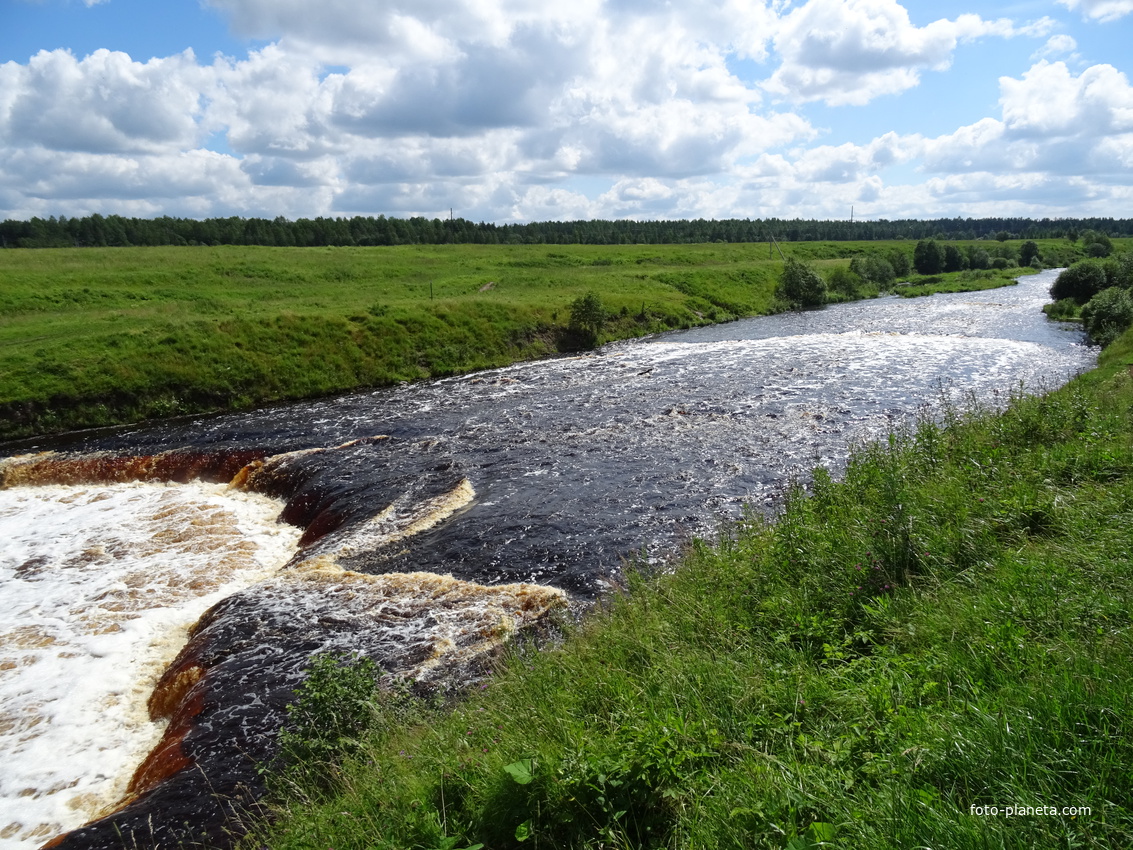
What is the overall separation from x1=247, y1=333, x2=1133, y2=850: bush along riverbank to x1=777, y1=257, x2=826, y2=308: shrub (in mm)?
59904

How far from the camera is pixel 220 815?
842cm

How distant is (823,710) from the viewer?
613cm

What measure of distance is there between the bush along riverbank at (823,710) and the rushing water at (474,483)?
3276 millimetres

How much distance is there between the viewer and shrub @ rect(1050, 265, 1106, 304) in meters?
54.6

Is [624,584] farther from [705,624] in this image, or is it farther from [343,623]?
[343,623]

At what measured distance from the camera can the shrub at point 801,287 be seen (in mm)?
67562

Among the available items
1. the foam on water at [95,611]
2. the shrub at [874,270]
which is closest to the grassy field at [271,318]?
the shrub at [874,270]

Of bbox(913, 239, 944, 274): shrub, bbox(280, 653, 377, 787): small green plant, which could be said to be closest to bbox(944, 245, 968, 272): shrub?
bbox(913, 239, 944, 274): shrub

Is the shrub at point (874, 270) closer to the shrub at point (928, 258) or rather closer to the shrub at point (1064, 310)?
the shrub at point (928, 258)

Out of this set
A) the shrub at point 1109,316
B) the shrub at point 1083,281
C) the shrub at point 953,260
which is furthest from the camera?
the shrub at point 953,260

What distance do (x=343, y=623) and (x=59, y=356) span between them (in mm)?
28348

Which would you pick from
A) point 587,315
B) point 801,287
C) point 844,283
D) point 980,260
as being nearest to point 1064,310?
point 801,287

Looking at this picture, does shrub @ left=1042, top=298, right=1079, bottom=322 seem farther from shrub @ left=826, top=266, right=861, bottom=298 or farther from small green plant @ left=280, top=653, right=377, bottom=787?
small green plant @ left=280, top=653, right=377, bottom=787

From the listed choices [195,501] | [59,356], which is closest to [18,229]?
[59,356]
